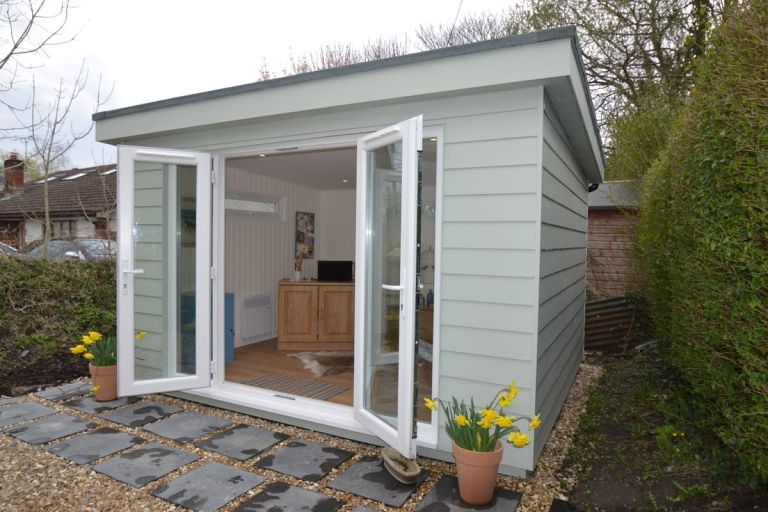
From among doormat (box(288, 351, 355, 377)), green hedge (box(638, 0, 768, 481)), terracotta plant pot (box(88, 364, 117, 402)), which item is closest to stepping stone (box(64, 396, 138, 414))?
terracotta plant pot (box(88, 364, 117, 402))

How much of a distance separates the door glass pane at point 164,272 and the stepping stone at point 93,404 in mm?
282

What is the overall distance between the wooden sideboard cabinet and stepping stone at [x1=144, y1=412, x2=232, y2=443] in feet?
7.05

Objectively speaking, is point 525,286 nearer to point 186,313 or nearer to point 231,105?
point 231,105

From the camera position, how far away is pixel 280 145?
342 centimetres

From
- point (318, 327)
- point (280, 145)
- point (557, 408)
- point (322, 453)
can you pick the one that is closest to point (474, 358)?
point (322, 453)

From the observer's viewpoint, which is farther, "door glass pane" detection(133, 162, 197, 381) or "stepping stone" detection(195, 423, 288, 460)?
"door glass pane" detection(133, 162, 197, 381)

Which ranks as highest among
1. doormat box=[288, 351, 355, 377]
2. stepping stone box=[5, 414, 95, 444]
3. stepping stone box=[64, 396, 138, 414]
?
doormat box=[288, 351, 355, 377]

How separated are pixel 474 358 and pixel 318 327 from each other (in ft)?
11.0

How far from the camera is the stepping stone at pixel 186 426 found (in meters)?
3.13

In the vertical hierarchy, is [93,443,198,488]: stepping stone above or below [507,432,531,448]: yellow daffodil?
below

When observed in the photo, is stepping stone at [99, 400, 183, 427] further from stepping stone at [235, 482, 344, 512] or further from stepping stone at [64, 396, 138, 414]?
stepping stone at [235, 482, 344, 512]

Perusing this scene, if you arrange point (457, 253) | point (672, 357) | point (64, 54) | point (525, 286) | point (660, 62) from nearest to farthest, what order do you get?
point (525, 286) < point (457, 253) < point (672, 357) < point (64, 54) < point (660, 62)

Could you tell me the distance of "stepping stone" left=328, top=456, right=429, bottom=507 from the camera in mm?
2406

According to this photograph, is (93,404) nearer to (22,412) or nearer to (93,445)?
(22,412)
